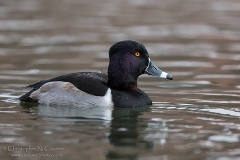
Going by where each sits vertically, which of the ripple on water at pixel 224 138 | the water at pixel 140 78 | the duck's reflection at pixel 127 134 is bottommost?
the duck's reflection at pixel 127 134

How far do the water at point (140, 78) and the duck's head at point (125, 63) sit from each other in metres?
0.57

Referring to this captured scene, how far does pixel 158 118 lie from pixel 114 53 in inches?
59.7

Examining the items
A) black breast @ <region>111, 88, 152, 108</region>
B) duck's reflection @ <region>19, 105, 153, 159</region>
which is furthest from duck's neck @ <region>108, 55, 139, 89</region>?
duck's reflection @ <region>19, 105, 153, 159</region>

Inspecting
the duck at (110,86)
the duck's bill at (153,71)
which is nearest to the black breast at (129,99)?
the duck at (110,86)

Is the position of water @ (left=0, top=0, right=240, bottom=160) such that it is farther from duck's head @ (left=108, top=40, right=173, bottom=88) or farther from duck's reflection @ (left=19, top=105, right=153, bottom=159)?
duck's head @ (left=108, top=40, right=173, bottom=88)

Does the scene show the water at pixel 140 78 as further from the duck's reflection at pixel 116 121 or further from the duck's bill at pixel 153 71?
the duck's bill at pixel 153 71

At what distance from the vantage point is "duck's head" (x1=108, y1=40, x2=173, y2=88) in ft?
35.4

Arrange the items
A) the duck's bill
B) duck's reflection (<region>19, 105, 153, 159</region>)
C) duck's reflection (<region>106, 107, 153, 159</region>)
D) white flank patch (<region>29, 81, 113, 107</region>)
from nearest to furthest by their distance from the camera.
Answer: duck's reflection (<region>106, 107, 153, 159</region>) < duck's reflection (<region>19, 105, 153, 159</region>) < white flank patch (<region>29, 81, 113, 107</region>) < the duck's bill

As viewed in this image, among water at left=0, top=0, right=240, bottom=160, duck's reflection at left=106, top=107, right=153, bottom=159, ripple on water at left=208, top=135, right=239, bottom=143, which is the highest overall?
water at left=0, top=0, right=240, bottom=160

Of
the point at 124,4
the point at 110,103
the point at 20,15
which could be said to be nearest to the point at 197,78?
the point at 110,103

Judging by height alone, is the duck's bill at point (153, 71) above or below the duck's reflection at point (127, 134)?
above

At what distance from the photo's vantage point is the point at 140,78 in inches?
544

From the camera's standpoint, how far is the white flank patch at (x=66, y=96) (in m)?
10.5

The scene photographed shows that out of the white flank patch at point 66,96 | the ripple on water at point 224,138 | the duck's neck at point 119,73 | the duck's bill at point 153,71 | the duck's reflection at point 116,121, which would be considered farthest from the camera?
the duck's bill at point 153,71
